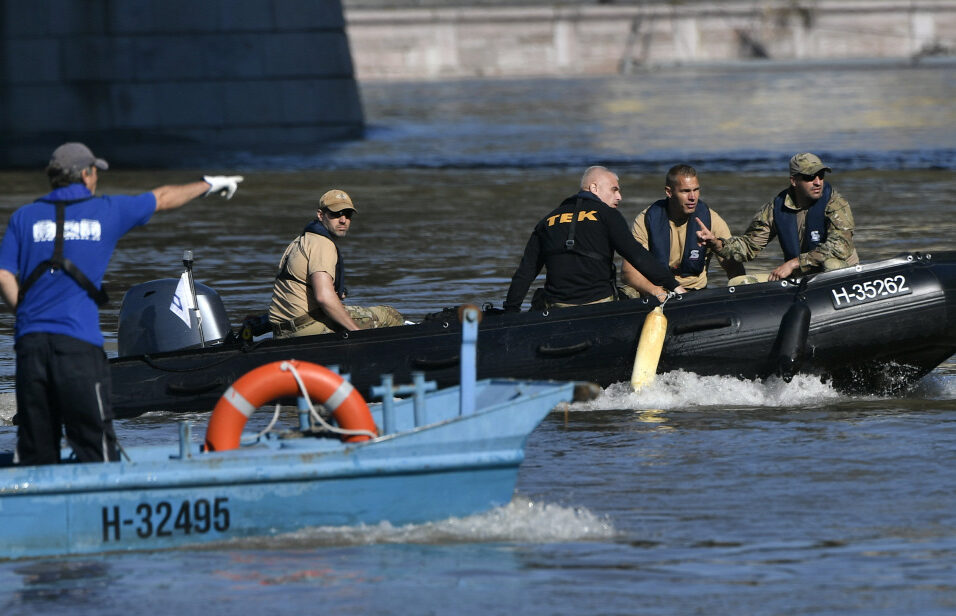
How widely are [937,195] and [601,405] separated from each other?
48.4 feet

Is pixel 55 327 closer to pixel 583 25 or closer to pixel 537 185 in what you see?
pixel 537 185

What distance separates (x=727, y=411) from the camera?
32.6ft

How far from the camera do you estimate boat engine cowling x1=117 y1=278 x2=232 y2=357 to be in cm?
1037

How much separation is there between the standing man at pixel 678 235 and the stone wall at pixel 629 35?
6264 centimetres

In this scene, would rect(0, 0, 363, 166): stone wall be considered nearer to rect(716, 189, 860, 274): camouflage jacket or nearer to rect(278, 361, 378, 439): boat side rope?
rect(716, 189, 860, 274): camouflage jacket

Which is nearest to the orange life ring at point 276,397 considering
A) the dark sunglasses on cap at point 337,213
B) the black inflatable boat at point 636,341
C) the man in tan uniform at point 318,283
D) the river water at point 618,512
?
the river water at point 618,512

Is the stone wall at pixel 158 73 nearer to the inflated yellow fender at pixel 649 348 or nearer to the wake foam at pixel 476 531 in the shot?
the inflated yellow fender at pixel 649 348

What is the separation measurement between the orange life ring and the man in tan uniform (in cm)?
230

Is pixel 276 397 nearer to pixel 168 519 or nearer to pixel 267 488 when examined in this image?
pixel 267 488

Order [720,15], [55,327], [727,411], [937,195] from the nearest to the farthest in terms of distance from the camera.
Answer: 1. [55,327]
2. [727,411]
3. [937,195]
4. [720,15]

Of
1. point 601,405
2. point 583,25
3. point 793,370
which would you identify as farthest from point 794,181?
point 583,25

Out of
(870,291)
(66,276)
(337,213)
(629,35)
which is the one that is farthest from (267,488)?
(629,35)

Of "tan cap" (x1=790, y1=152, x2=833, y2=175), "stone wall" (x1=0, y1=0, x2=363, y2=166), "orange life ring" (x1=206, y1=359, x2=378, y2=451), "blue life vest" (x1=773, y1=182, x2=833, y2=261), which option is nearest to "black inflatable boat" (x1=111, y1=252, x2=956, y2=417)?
"blue life vest" (x1=773, y1=182, x2=833, y2=261)

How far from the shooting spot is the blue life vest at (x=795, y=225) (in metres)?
10.4
